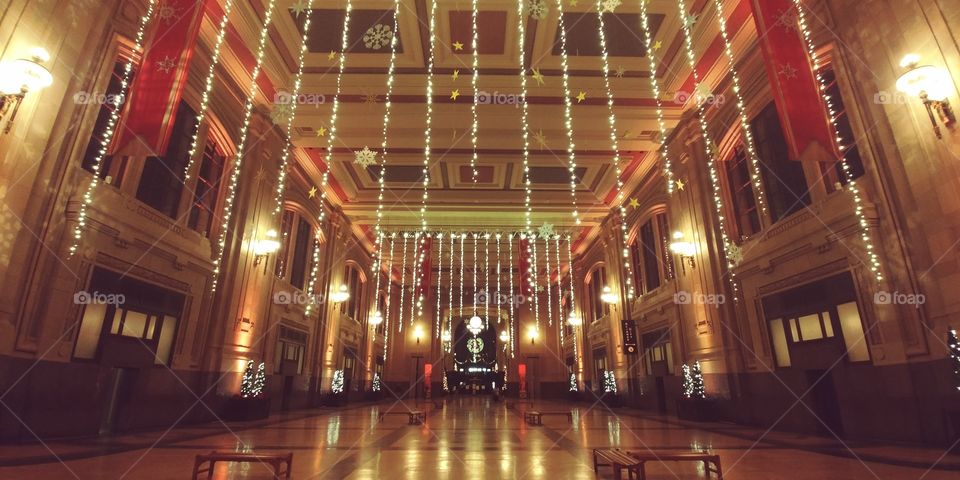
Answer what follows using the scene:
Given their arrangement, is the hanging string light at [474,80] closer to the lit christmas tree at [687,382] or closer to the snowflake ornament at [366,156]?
the snowflake ornament at [366,156]

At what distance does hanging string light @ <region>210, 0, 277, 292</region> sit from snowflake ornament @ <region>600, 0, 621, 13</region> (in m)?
6.06

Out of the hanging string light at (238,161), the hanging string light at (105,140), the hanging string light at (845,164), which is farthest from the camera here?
the hanging string light at (238,161)

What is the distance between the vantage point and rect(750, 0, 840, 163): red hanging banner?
5.64 meters

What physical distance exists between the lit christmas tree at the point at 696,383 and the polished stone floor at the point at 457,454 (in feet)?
5.19

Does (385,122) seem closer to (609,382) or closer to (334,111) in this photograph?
(334,111)

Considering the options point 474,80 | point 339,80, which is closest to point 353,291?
point 339,80

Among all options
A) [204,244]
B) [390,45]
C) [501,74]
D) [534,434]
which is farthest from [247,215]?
[534,434]

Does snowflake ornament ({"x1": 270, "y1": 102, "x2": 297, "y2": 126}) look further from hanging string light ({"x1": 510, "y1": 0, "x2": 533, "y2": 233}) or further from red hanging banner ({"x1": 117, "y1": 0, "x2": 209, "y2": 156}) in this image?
hanging string light ({"x1": 510, "y1": 0, "x2": 533, "y2": 233})

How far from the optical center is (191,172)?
8648 millimetres

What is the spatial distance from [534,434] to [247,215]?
24.9 ft

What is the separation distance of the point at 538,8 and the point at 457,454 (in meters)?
7.11

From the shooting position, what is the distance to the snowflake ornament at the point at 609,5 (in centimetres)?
764

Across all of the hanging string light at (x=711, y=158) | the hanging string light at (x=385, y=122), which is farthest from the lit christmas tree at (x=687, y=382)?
the hanging string light at (x=385, y=122)

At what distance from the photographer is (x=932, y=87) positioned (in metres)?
5.07
